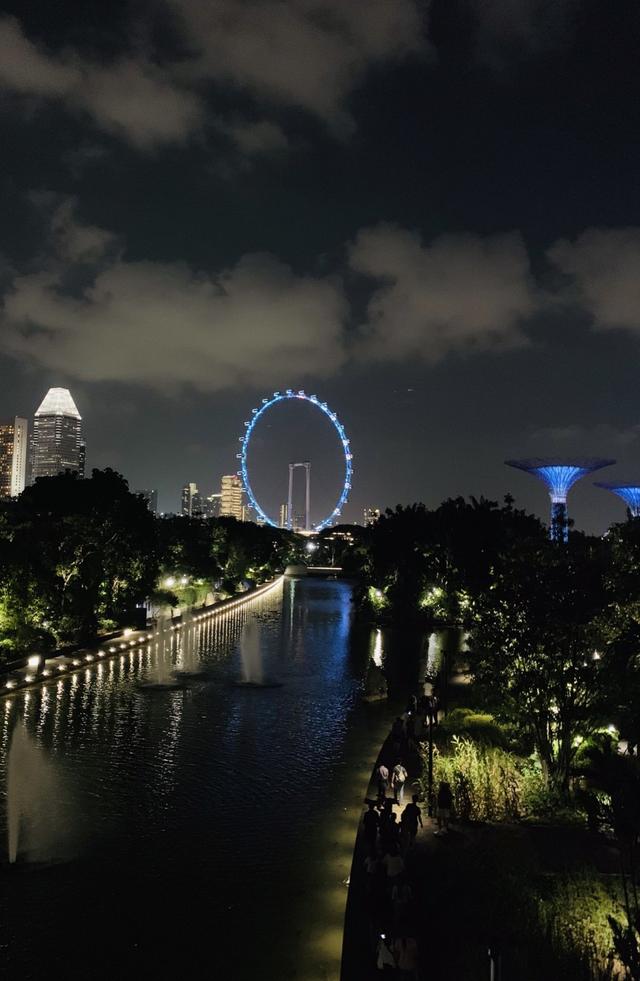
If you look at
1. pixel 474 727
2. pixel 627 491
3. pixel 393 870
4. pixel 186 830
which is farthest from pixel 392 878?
pixel 627 491

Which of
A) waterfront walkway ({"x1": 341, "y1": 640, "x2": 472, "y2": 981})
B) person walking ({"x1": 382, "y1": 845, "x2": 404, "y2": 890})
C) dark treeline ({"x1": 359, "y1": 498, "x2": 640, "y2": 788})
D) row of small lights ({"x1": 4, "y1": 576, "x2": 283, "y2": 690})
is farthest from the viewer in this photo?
row of small lights ({"x1": 4, "y1": 576, "x2": 283, "y2": 690})

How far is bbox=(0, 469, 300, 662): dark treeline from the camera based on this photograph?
1238 inches

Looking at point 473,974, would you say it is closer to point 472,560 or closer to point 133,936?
point 133,936

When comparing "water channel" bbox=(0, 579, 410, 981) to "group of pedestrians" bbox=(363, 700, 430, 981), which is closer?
"group of pedestrians" bbox=(363, 700, 430, 981)

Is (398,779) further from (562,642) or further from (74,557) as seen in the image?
(74,557)

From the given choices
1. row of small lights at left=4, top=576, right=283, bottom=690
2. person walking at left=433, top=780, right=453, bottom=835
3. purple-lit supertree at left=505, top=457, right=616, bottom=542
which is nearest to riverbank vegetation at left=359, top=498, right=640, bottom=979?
person walking at left=433, top=780, right=453, bottom=835

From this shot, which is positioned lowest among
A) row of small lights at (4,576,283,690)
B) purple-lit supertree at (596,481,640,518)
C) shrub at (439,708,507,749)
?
row of small lights at (4,576,283,690)

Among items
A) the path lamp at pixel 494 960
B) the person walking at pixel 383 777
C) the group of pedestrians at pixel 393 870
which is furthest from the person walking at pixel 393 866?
the person walking at pixel 383 777

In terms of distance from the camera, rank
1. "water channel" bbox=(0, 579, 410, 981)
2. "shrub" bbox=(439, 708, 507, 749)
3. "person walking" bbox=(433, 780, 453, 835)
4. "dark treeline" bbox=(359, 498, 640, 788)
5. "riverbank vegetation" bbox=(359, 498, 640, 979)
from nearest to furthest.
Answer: "water channel" bbox=(0, 579, 410, 981) < "riverbank vegetation" bbox=(359, 498, 640, 979) < "person walking" bbox=(433, 780, 453, 835) < "dark treeline" bbox=(359, 498, 640, 788) < "shrub" bbox=(439, 708, 507, 749)

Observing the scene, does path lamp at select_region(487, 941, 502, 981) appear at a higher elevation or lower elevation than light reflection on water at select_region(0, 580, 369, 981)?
higher

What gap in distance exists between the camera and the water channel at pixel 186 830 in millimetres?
10266

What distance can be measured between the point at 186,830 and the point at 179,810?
3.66 feet

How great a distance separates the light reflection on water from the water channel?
0.04m

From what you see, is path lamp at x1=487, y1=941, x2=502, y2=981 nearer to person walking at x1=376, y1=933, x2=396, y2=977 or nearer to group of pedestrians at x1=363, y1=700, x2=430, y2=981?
group of pedestrians at x1=363, y1=700, x2=430, y2=981
